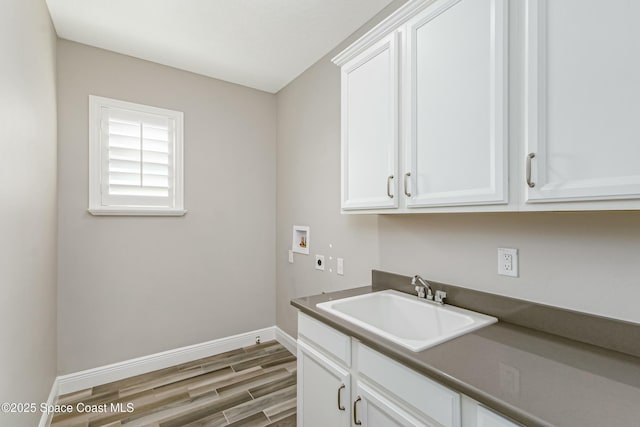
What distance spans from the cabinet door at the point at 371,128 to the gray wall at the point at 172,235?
4.97 ft

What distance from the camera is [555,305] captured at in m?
1.19

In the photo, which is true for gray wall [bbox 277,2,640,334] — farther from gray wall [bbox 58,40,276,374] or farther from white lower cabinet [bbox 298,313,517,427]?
white lower cabinet [bbox 298,313,517,427]

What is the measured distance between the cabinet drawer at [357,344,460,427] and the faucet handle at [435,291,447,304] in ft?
1.85

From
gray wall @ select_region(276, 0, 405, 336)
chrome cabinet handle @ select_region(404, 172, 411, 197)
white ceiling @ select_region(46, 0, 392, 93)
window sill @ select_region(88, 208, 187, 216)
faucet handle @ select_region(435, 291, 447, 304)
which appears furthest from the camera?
window sill @ select_region(88, 208, 187, 216)

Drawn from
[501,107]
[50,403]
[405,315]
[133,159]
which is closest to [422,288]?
[405,315]

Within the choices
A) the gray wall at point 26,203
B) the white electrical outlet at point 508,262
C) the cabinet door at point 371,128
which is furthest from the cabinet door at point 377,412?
the gray wall at point 26,203

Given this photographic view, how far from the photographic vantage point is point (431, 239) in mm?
1679

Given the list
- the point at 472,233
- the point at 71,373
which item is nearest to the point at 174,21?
the point at 472,233

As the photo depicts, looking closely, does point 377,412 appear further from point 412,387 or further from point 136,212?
point 136,212

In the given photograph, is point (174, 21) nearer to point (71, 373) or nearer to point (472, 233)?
point (472, 233)

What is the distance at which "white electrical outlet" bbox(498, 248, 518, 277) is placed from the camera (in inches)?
51.4

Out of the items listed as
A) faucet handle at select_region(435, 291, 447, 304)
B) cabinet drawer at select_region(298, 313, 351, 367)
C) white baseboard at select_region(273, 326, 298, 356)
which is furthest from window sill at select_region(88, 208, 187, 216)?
faucet handle at select_region(435, 291, 447, 304)

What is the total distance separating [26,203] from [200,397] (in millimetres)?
1686

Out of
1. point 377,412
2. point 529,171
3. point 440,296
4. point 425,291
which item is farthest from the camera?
point 425,291
